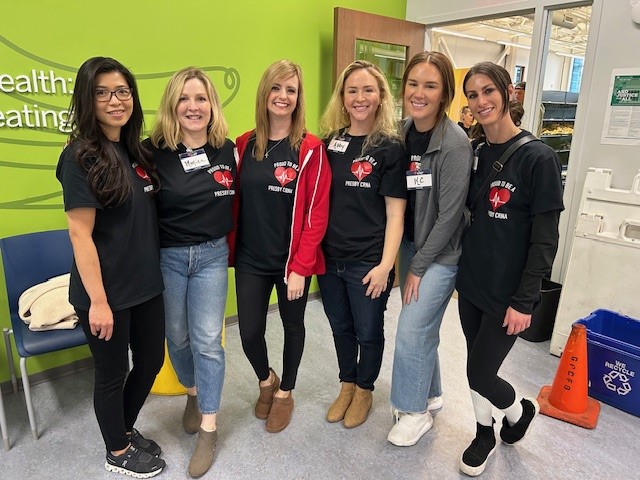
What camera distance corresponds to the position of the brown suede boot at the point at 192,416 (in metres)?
2.14

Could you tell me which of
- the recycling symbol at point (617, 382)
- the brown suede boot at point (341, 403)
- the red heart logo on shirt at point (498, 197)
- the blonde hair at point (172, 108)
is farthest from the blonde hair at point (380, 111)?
the recycling symbol at point (617, 382)

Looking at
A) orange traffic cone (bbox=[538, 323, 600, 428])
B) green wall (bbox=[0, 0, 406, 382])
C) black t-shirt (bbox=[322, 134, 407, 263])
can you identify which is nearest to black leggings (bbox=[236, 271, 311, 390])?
black t-shirt (bbox=[322, 134, 407, 263])

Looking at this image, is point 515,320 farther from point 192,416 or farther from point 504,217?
point 192,416

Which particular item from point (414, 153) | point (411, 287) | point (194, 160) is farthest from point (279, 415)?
point (414, 153)

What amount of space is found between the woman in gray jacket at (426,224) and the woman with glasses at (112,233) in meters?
1.00

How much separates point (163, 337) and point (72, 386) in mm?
1095

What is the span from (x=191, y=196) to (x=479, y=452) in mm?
1556

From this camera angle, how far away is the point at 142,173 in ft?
5.39

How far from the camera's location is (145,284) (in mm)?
1649

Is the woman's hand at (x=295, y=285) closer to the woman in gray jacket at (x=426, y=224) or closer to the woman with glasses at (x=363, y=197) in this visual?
the woman with glasses at (x=363, y=197)

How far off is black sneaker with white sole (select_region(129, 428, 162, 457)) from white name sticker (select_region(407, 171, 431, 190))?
1519 mm

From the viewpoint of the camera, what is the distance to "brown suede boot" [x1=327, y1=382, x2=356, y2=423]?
2.25m

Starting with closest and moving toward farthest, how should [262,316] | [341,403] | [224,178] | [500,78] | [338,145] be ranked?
1. [500,78]
2. [224,178]
3. [338,145]
4. [262,316]
5. [341,403]

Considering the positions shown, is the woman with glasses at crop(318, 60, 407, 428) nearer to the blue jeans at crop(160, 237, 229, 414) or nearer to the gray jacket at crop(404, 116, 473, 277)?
the gray jacket at crop(404, 116, 473, 277)
